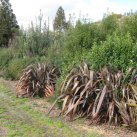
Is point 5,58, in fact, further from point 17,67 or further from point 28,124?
point 28,124

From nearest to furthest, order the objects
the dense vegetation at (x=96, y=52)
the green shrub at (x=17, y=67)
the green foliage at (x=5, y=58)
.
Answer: the dense vegetation at (x=96, y=52), the green shrub at (x=17, y=67), the green foliage at (x=5, y=58)

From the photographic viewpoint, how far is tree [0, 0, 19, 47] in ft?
92.9

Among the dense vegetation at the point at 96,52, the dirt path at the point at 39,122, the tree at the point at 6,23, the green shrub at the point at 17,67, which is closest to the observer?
the dirt path at the point at 39,122

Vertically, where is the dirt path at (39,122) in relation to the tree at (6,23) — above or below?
below

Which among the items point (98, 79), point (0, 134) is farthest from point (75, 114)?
point (0, 134)

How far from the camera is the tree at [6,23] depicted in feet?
92.9

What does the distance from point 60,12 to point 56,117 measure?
31.8m

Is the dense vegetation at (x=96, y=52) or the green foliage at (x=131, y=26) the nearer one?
the dense vegetation at (x=96, y=52)

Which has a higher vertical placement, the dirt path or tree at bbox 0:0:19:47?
tree at bbox 0:0:19:47

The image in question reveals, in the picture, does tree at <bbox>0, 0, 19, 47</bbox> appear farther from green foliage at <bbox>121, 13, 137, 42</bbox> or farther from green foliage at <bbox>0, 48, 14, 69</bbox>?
green foliage at <bbox>121, 13, 137, 42</bbox>

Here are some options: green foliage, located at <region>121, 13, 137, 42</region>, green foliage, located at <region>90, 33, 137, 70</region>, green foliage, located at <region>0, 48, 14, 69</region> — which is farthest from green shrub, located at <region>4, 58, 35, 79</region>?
green foliage, located at <region>90, 33, 137, 70</region>

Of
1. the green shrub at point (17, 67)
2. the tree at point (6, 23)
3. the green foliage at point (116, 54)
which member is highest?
the tree at point (6, 23)

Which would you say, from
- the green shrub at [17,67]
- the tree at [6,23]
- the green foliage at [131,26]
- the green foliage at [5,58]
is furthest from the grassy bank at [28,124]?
the tree at [6,23]

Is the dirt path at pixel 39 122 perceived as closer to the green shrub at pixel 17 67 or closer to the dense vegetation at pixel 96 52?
the dense vegetation at pixel 96 52
